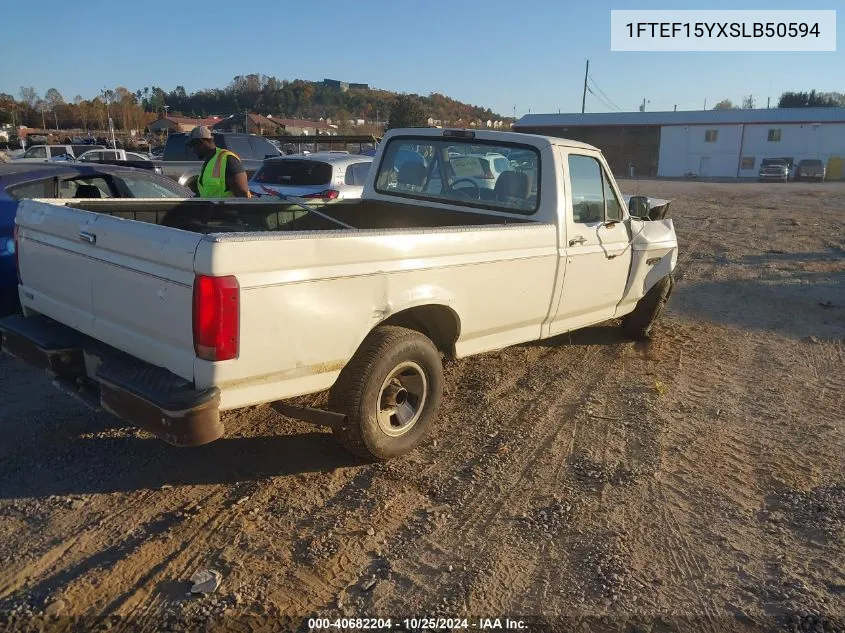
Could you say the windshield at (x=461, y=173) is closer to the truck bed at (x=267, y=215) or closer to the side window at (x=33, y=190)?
the truck bed at (x=267, y=215)

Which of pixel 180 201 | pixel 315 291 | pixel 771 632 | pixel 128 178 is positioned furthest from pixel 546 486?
pixel 128 178

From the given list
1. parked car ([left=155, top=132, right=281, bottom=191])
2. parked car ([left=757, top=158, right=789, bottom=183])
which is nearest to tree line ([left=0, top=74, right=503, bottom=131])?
parked car ([left=757, top=158, right=789, bottom=183])

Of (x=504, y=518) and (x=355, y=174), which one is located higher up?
(x=355, y=174)

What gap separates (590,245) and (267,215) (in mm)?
2562

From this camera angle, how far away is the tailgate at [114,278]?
312 cm

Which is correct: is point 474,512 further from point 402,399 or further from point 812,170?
point 812,170

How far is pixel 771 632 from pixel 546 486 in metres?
1.38

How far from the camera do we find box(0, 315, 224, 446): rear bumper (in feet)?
10.1

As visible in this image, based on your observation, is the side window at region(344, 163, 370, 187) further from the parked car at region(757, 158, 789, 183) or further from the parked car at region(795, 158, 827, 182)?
the parked car at region(795, 158, 827, 182)

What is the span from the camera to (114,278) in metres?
3.47

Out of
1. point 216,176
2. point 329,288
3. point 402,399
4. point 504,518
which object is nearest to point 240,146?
point 216,176

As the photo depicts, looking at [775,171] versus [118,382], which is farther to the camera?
[775,171]

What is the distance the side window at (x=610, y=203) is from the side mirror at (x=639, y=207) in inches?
12.4

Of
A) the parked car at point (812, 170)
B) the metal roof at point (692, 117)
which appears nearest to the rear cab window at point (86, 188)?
the parked car at point (812, 170)
